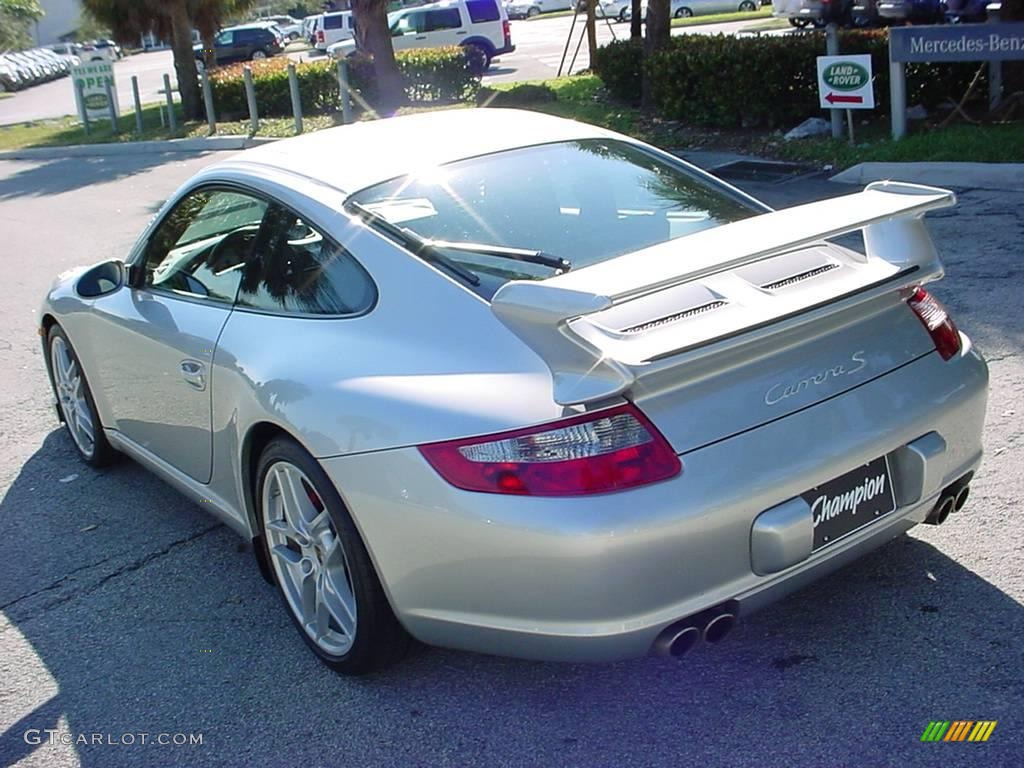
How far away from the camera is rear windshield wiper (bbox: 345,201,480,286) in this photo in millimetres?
3359

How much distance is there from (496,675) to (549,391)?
1038 millimetres

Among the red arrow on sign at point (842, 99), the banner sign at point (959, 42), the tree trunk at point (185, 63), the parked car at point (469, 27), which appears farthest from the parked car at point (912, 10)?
the tree trunk at point (185, 63)

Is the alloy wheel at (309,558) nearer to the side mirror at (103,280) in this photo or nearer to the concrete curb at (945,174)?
the side mirror at (103,280)

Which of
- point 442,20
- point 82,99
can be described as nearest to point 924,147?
point 82,99

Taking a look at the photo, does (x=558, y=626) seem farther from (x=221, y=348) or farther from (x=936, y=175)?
(x=936, y=175)

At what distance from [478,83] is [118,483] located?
57.2 feet

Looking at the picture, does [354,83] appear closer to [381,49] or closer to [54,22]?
[381,49]

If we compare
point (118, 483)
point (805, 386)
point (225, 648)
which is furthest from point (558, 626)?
point (118, 483)

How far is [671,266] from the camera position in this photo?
297 centimetres

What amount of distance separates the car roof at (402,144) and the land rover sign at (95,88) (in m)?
21.3

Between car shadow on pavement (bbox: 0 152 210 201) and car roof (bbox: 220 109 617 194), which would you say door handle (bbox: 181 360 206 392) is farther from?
car shadow on pavement (bbox: 0 152 210 201)

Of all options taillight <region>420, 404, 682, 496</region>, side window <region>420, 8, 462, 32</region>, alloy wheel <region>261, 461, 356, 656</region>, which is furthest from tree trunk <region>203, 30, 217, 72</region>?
taillight <region>420, 404, 682, 496</region>

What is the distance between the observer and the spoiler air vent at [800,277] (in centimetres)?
317

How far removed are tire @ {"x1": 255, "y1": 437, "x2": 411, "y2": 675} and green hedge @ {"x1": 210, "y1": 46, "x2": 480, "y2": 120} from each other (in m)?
17.6
